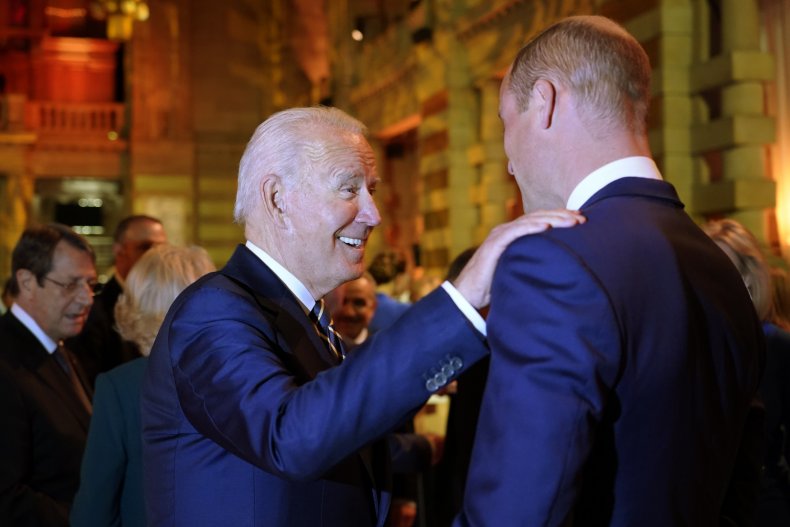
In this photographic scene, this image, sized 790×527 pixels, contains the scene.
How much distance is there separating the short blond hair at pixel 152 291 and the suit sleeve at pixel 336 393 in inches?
71.4

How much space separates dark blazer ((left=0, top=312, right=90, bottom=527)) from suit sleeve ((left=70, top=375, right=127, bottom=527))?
0.33 metres

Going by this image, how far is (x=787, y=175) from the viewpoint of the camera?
6.56m

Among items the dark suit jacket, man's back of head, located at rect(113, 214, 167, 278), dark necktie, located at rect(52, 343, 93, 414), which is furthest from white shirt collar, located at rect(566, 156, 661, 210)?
man's back of head, located at rect(113, 214, 167, 278)

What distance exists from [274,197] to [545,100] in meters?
0.72

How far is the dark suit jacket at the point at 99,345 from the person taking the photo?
5.27m

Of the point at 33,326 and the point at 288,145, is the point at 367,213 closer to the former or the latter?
the point at 288,145

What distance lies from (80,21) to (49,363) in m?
18.7

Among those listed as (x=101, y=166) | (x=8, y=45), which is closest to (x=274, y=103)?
(x=101, y=166)

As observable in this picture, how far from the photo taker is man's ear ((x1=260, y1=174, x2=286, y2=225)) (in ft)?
7.13

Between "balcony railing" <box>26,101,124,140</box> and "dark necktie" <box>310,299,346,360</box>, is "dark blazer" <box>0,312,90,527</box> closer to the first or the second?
"dark necktie" <box>310,299,346,360</box>

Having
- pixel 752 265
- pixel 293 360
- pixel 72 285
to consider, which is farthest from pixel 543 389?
pixel 72 285

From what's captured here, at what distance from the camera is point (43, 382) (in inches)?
142

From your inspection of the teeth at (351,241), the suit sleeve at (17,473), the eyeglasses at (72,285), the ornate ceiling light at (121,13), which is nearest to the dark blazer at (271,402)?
the teeth at (351,241)

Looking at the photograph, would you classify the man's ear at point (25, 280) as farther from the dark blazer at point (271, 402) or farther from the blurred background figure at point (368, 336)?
the dark blazer at point (271, 402)
